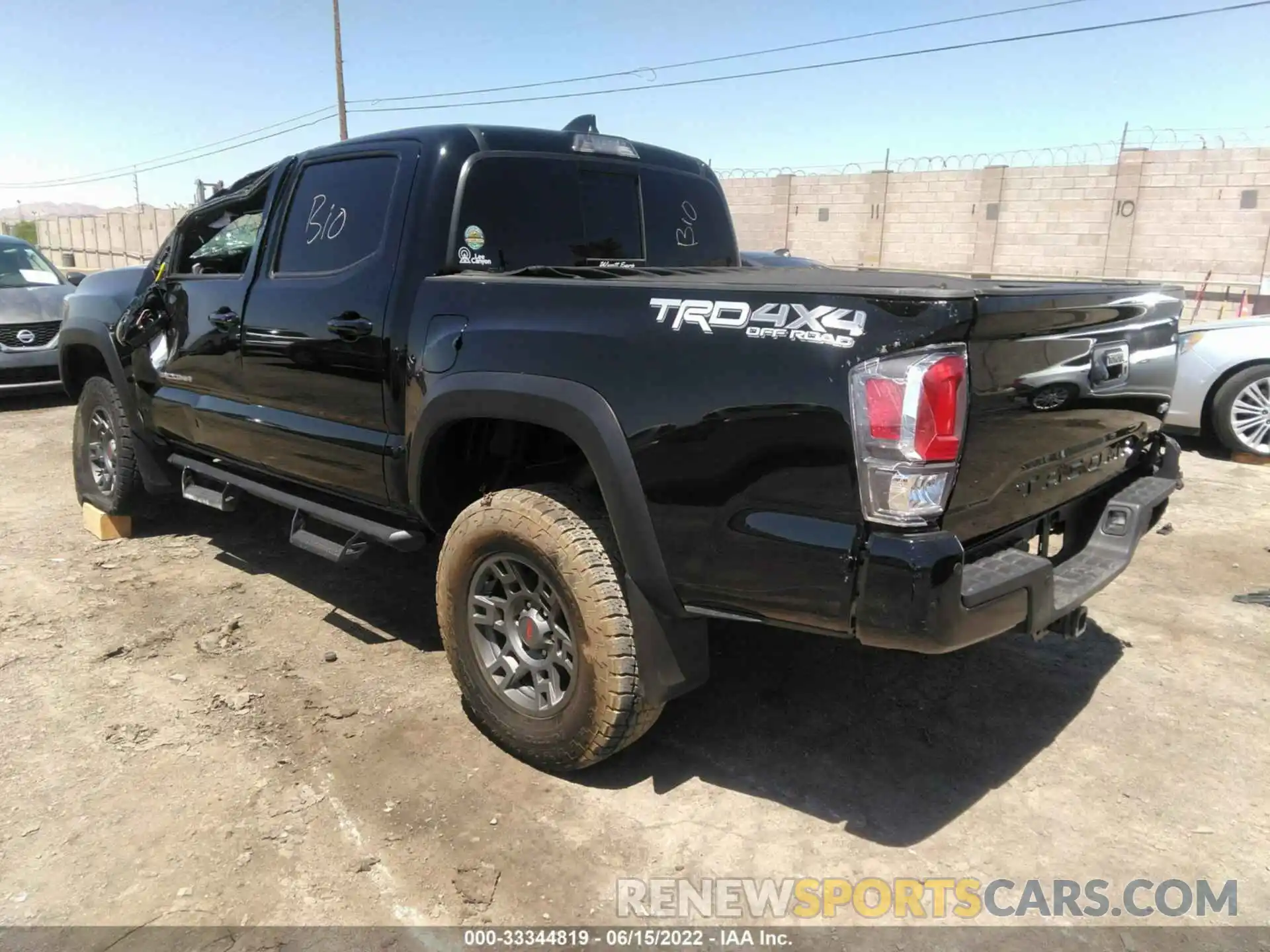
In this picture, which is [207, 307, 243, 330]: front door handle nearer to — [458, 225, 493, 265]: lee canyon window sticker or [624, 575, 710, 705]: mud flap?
[458, 225, 493, 265]: lee canyon window sticker

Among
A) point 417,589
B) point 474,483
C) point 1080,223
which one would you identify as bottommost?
point 417,589

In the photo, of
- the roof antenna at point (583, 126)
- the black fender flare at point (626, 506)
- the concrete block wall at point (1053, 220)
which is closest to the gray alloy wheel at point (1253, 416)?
the roof antenna at point (583, 126)

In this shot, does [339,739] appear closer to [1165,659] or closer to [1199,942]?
[1199,942]

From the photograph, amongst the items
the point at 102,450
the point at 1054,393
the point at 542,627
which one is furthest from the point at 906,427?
the point at 102,450

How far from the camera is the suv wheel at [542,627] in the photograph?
106 inches

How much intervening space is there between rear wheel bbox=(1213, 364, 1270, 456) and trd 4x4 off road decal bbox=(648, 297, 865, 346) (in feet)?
21.6

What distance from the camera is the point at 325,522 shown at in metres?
3.81

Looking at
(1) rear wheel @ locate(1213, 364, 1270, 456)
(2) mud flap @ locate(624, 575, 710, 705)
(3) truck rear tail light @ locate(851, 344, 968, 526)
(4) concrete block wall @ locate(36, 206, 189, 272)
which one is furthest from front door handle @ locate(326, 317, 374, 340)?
(4) concrete block wall @ locate(36, 206, 189, 272)

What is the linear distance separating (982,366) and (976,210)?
21.5 m

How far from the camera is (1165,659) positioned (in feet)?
12.5

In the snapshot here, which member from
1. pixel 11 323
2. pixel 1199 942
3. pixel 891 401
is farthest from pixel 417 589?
pixel 11 323

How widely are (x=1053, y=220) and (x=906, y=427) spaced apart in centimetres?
2113

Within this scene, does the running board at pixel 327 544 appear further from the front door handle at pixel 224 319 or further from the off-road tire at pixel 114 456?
the off-road tire at pixel 114 456

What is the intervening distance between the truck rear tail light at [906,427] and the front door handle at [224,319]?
310 centimetres
